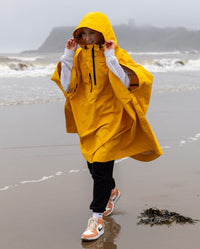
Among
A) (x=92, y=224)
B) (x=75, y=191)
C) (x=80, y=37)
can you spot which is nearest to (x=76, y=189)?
(x=75, y=191)

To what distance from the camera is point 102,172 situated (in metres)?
3.08

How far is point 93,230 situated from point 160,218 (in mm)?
597

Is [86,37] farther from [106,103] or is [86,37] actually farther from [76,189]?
[76,189]

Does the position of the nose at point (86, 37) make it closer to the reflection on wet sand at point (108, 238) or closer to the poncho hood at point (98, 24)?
the poncho hood at point (98, 24)

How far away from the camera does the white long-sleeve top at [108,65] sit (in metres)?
2.95

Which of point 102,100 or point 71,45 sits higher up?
→ point 71,45

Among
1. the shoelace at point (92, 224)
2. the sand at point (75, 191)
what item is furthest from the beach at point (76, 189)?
the shoelace at point (92, 224)

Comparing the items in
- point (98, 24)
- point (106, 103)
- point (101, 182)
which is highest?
point (98, 24)

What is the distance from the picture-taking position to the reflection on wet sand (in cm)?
295

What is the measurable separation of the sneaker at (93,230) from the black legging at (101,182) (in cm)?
8

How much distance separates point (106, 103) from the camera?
3104mm

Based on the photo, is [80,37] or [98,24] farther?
[80,37]

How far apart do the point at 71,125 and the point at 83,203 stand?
2.31 feet

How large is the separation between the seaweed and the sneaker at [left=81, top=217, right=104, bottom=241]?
0.34m
